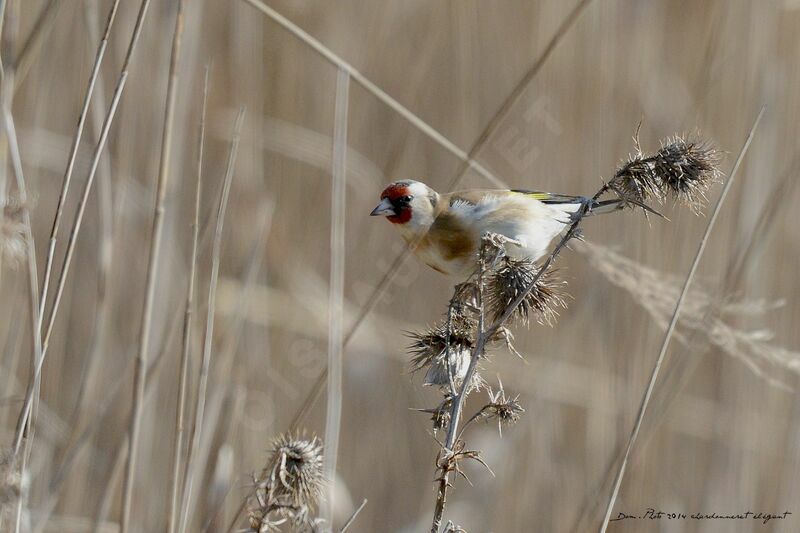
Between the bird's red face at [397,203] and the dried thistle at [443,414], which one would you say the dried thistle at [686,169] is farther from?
the bird's red face at [397,203]

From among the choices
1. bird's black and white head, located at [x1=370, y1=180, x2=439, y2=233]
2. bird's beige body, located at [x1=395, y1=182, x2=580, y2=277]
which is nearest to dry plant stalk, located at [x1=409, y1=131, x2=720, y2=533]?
bird's beige body, located at [x1=395, y1=182, x2=580, y2=277]

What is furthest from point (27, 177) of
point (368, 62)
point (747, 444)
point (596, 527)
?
point (747, 444)

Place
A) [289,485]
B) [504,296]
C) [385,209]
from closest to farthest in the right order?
[289,485] → [504,296] → [385,209]

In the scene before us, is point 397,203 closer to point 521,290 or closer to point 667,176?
point 521,290

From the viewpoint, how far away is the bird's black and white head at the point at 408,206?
2441mm

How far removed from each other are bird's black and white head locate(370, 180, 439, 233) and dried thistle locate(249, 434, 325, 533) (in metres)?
1.09

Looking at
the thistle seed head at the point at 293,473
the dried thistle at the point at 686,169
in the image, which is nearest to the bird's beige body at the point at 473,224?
the dried thistle at the point at 686,169

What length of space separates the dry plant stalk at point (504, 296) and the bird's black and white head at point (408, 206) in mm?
819

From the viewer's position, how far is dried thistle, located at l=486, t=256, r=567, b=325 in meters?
1.58

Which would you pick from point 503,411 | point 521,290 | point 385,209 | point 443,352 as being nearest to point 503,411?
point 503,411

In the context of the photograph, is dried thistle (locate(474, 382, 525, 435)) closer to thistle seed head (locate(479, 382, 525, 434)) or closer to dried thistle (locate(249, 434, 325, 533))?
thistle seed head (locate(479, 382, 525, 434))

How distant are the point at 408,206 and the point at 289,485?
122cm

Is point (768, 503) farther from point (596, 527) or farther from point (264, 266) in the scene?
point (264, 266)

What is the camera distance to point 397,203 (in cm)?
246
